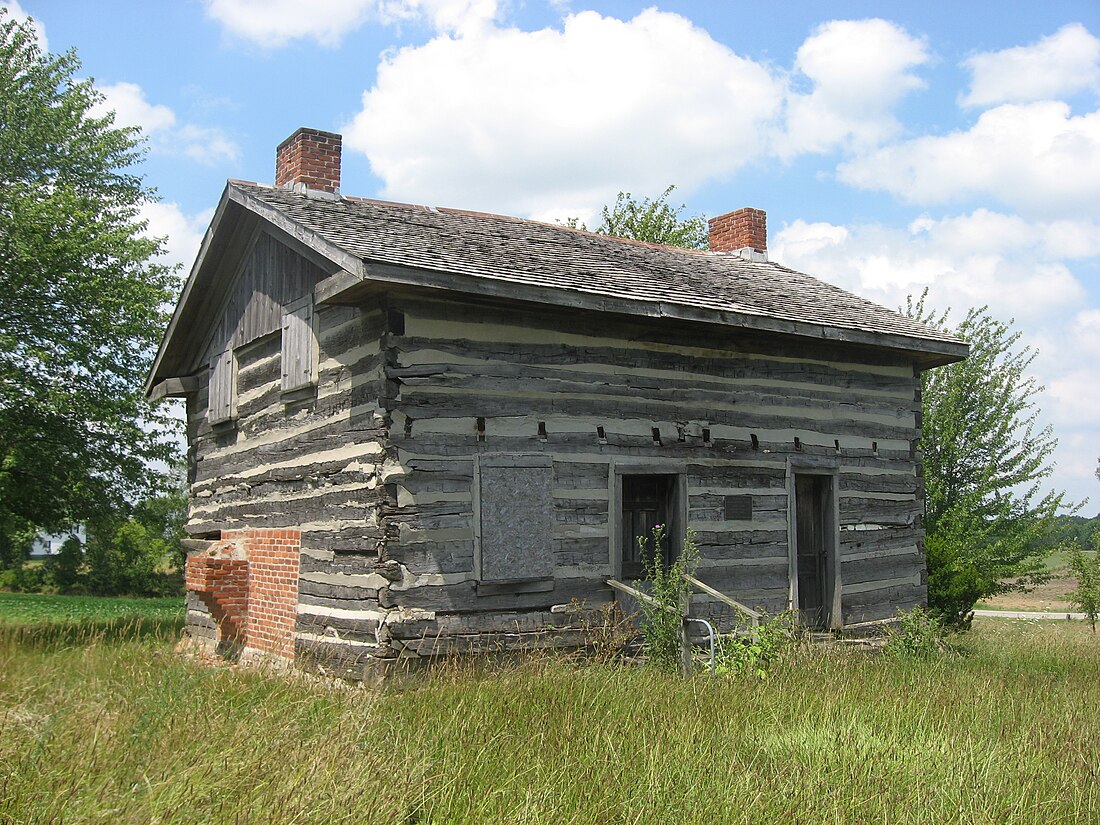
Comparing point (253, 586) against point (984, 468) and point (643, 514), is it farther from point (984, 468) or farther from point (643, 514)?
point (984, 468)

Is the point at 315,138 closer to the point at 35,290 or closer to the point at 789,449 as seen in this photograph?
the point at 789,449

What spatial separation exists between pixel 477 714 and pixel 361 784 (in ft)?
6.48

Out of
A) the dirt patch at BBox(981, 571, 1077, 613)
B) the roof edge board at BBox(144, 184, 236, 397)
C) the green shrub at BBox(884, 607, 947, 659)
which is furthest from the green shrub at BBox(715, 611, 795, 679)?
the dirt patch at BBox(981, 571, 1077, 613)

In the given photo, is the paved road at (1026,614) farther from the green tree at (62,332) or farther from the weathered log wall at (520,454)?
the green tree at (62,332)

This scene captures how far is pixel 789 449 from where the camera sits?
11.6m

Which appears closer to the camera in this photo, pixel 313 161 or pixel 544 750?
pixel 544 750

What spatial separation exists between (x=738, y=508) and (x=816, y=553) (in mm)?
1667

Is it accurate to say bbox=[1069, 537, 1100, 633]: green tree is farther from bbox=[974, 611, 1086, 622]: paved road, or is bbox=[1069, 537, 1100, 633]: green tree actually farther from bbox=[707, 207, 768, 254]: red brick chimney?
bbox=[707, 207, 768, 254]: red brick chimney

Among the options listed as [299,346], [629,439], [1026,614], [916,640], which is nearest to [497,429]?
[629,439]

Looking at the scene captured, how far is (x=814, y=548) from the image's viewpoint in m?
12.1

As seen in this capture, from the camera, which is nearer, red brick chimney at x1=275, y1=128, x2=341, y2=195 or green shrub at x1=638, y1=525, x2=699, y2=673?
green shrub at x1=638, y1=525, x2=699, y2=673

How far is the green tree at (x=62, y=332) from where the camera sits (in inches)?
664

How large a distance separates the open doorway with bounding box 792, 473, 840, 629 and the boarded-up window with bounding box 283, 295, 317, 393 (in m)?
5.96

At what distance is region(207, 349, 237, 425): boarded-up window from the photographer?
1218 centimetres
